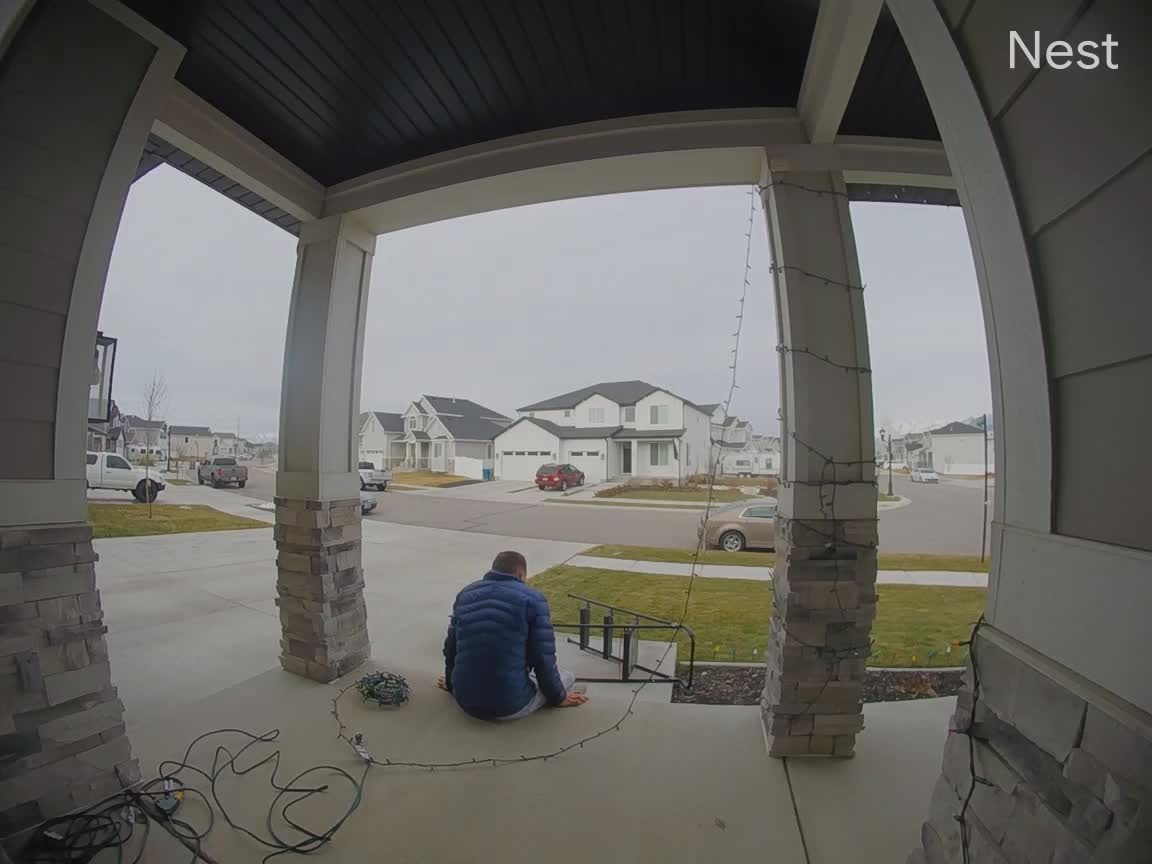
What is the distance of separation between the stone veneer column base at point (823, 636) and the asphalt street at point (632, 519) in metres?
1.67

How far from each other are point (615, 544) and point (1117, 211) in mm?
4890

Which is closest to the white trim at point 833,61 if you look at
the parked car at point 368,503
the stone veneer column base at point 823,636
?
the stone veneer column base at point 823,636

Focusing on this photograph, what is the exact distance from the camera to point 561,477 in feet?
18.1

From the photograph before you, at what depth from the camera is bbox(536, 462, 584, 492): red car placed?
216 inches

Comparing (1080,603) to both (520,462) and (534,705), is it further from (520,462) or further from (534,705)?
(520,462)

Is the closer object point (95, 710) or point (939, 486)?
point (95, 710)

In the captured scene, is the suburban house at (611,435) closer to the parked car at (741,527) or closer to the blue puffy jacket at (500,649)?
the parked car at (741,527)

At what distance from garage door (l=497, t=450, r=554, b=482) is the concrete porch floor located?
9.69 feet

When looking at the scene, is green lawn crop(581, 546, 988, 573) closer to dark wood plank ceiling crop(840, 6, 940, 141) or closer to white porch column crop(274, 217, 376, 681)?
dark wood plank ceiling crop(840, 6, 940, 141)

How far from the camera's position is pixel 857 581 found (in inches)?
74.2

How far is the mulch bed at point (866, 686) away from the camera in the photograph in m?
2.50

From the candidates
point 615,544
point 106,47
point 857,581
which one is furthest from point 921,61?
point 615,544

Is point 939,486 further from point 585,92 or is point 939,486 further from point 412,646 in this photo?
point 412,646

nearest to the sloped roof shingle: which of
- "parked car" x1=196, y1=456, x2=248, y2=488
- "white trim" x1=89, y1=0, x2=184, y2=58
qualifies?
"white trim" x1=89, y1=0, x2=184, y2=58
